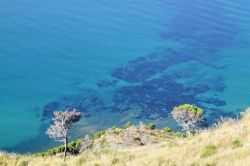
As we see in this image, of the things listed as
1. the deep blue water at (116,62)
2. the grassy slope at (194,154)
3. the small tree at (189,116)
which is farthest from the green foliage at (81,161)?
the deep blue water at (116,62)

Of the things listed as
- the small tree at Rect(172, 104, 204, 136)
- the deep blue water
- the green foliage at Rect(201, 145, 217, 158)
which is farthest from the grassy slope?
the deep blue water

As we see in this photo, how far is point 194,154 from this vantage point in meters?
19.7

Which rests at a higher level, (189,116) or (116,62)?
(116,62)

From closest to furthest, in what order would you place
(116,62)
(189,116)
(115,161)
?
(115,161) → (189,116) → (116,62)

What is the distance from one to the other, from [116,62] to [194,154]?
75.2m

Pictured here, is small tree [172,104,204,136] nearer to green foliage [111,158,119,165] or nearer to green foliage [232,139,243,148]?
green foliage [111,158,119,165]

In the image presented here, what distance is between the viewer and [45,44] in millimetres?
100062

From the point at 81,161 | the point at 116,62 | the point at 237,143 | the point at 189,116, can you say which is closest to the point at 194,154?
the point at 237,143

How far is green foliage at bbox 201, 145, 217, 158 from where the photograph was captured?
19.1 meters

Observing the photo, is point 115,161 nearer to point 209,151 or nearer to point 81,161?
point 81,161

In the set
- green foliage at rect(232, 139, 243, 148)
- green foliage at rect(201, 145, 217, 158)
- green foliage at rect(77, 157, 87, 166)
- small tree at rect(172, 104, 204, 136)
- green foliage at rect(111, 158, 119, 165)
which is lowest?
small tree at rect(172, 104, 204, 136)

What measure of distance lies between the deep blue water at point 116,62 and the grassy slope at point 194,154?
42073 millimetres

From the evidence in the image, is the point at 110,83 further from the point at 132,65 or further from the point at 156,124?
the point at 156,124

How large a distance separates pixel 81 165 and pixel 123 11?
99.5 m
